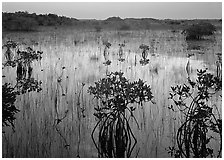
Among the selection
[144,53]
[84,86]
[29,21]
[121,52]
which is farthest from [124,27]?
[29,21]

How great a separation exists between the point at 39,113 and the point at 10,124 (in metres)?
0.26

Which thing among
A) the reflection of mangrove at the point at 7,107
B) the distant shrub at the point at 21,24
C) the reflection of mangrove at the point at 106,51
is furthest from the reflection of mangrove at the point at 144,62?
the reflection of mangrove at the point at 7,107

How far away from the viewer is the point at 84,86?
2488mm

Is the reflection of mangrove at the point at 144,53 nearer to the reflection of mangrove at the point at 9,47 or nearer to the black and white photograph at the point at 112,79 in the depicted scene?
the black and white photograph at the point at 112,79

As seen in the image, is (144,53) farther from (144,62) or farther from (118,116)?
(118,116)

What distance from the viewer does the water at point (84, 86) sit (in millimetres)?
1947

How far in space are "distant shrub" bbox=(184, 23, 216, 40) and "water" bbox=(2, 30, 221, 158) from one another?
0.09m

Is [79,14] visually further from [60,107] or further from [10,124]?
[10,124]

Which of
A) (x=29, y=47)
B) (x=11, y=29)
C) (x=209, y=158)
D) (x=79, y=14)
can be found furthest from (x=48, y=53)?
(x=209, y=158)

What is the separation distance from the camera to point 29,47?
9.18 ft

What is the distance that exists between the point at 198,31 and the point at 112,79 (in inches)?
47.8

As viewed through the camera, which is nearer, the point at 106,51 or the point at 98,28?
the point at 106,51

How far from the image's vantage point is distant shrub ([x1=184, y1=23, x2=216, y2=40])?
8.86 ft

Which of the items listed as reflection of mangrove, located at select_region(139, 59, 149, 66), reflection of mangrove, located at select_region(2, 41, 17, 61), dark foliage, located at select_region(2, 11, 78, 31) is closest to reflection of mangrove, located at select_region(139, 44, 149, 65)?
reflection of mangrove, located at select_region(139, 59, 149, 66)
